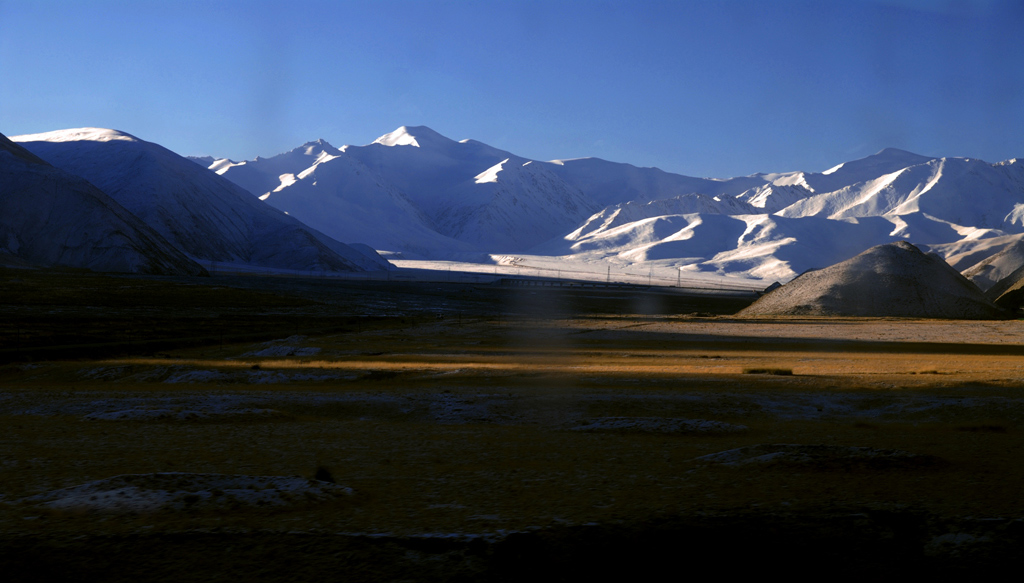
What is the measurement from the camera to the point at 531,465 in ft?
30.1

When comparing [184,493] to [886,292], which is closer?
[184,493]

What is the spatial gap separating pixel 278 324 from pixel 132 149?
162m

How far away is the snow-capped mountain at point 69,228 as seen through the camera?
11381cm

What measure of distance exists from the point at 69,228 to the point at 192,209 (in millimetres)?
52569

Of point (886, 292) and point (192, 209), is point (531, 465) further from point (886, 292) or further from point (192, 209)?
point (192, 209)

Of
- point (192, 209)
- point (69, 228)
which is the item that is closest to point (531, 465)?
point (69, 228)

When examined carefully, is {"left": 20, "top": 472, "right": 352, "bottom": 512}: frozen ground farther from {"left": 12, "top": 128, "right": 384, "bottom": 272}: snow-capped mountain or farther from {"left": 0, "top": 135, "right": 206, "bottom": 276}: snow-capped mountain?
{"left": 12, "top": 128, "right": 384, "bottom": 272}: snow-capped mountain

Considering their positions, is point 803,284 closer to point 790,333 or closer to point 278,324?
point 790,333

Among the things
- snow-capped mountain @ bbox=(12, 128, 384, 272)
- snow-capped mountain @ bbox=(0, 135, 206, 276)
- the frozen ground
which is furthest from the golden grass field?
snow-capped mountain @ bbox=(12, 128, 384, 272)

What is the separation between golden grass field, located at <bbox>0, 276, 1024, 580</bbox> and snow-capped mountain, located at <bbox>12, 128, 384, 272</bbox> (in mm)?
145477

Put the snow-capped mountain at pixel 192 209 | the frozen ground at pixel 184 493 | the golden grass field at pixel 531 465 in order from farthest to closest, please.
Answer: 1. the snow-capped mountain at pixel 192 209
2. the frozen ground at pixel 184 493
3. the golden grass field at pixel 531 465

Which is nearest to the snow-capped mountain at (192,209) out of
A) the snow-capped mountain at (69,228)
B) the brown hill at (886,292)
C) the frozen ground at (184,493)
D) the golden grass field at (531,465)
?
the snow-capped mountain at (69,228)

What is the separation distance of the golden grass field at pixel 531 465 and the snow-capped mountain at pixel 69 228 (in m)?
98.8

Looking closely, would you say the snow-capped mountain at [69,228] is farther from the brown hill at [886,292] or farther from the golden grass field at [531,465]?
the golden grass field at [531,465]
